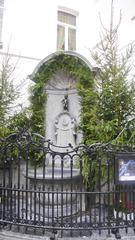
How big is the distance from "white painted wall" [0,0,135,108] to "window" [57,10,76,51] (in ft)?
0.83

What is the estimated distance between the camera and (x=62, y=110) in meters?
8.98

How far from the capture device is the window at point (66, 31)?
412 inches

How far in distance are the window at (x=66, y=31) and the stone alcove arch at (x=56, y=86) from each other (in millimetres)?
1906

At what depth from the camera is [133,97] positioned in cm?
711

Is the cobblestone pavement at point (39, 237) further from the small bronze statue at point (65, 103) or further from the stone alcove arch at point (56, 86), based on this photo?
the small bronze statue at point (65, 103)

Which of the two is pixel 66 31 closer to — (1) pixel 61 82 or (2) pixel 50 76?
(1) pixel 61 82

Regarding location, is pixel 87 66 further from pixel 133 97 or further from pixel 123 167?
pixel 123 167

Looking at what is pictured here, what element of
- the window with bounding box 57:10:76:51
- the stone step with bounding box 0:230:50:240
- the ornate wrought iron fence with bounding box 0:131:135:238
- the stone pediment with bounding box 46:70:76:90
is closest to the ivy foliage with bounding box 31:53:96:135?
the stone pediment with bounding box 46:70:76:90

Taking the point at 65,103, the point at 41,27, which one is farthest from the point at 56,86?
the point at 41,27

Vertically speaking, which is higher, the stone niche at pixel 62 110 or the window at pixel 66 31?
the window at pixel 66 31

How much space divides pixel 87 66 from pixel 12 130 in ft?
9.83

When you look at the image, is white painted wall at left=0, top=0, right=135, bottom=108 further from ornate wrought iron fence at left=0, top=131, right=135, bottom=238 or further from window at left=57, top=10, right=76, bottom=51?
ornate wrought iron fence at left=0, top=131, right=135, bottom=238

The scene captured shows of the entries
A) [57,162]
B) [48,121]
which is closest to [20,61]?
[48,121]

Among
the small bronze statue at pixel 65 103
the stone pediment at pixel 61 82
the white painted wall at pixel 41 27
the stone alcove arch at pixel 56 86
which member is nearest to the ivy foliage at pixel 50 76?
the stone alcove arch at pixel 56 86
